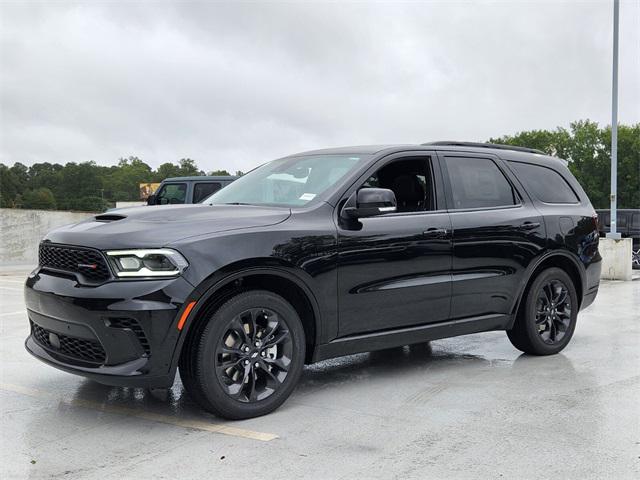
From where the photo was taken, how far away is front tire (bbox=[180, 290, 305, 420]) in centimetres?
439

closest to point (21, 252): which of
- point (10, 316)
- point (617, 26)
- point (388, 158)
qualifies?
point (10, 316)

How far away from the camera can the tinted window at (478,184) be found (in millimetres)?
5988

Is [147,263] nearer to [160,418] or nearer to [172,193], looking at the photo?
[160,418]

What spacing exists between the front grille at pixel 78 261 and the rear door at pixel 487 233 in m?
2.74

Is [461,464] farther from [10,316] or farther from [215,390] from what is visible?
[10,316]

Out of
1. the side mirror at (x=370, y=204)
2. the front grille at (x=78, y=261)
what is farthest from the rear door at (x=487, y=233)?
the front grille at (x=78, y=261)

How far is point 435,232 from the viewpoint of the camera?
5.60 metres

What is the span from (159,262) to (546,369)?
359cm

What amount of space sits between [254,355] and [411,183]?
2125mm

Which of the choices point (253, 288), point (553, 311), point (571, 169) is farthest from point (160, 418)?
point (571, 169)

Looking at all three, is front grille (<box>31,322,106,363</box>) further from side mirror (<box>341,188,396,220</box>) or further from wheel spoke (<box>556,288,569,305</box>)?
wheel spoke (<box>556,288,569,305</box>)

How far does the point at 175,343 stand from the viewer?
428 centimetres

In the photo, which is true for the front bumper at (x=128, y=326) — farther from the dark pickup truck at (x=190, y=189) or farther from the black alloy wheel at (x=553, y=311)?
the dark pickup truck at (x=190, y=189)

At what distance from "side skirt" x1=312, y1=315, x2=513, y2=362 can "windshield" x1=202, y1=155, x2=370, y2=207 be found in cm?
104
